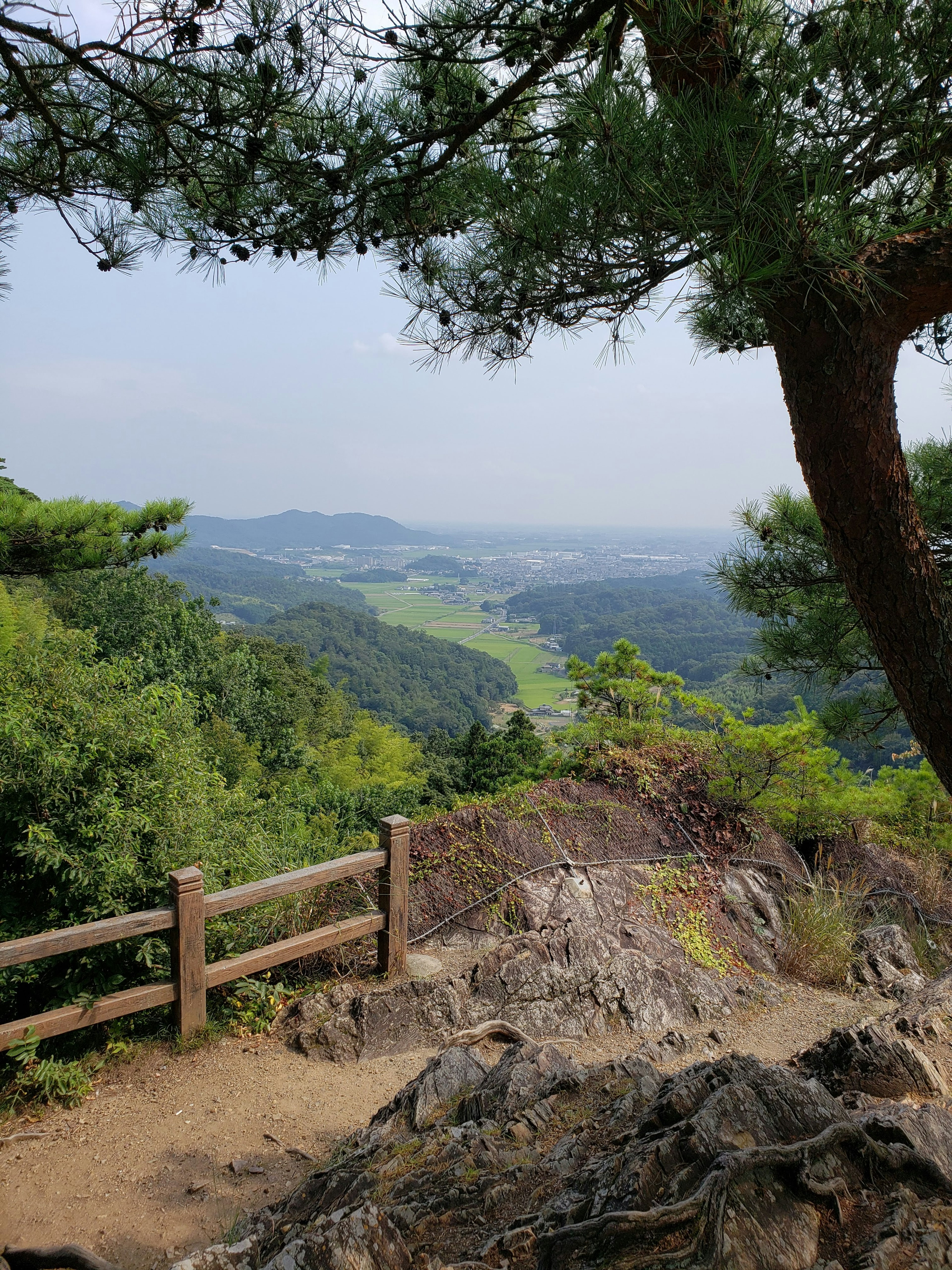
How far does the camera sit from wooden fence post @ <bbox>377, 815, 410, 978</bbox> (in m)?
3.72

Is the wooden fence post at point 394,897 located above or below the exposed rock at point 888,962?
above

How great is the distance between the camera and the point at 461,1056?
277 cm

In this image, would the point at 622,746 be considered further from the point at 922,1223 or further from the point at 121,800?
the point at 922,1223

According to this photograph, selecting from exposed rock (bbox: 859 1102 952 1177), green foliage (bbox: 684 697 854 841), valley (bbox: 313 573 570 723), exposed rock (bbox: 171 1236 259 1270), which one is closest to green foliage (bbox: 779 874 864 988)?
green foliage (bbox: 684 697 854 841)

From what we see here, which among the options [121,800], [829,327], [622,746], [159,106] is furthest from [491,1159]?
[622,746]

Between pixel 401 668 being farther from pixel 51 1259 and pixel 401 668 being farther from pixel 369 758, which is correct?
pixel 51 1259

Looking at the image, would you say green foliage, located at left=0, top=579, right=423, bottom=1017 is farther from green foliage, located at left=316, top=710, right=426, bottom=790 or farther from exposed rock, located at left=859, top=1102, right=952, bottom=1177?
green foliage, located at left=316, top=710, right=426, bottom=790

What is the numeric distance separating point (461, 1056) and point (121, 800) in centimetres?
185

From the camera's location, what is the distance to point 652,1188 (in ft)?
5.02

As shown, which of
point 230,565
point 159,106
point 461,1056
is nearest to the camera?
point 159,106

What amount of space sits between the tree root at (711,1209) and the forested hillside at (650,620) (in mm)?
21357

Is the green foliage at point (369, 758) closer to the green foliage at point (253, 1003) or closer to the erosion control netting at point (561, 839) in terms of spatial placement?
the erosion control netting at point (561, 839)

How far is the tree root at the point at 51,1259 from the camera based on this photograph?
75.0 inches

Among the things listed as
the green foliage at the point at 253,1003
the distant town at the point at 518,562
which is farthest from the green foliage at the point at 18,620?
the distant town at the point at 518,562
